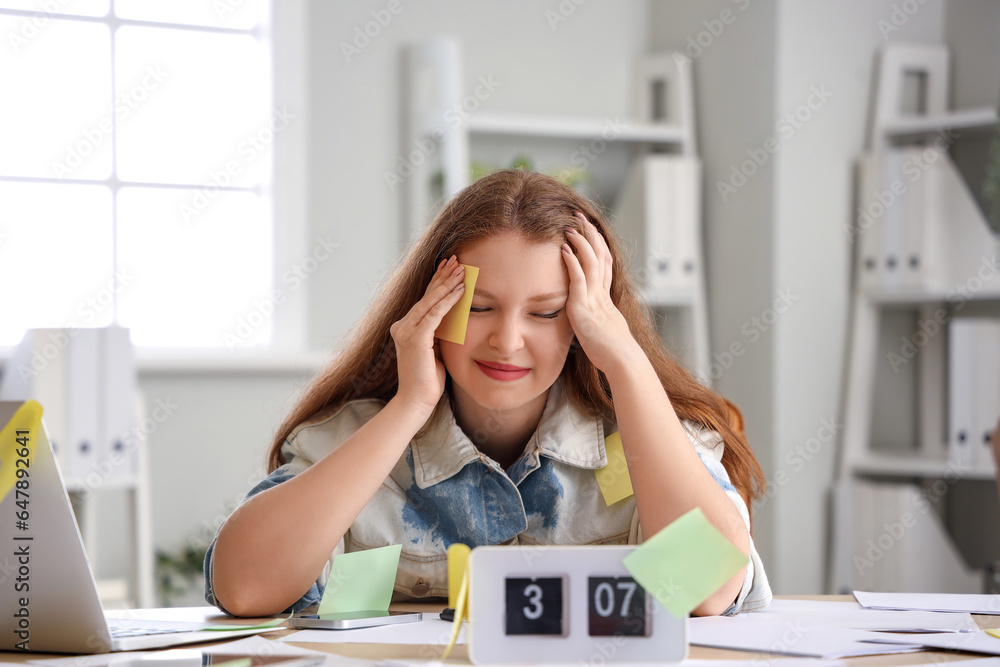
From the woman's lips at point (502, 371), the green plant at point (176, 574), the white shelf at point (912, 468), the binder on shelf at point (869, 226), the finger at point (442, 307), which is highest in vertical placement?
the binder on shelf at point (869, 226)

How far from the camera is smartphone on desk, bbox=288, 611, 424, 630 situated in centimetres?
94

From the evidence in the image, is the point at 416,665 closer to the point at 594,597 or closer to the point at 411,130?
the point at 594,597

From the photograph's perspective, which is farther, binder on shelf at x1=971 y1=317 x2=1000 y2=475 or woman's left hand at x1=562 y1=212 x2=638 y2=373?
binder on shelf at x1=971 y1=317 x2=1000 y2=475

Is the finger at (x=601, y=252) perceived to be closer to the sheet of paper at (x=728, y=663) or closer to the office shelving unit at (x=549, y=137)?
the sheet of paper at (x=728, y=663)

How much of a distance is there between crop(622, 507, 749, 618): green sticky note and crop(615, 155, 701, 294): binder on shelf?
216 centimetres

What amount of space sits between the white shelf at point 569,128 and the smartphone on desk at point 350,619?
2.01 meters

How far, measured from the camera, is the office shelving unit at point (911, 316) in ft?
8.61

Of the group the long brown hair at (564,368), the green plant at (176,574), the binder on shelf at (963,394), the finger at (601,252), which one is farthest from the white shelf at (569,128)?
the finger at (601,252)

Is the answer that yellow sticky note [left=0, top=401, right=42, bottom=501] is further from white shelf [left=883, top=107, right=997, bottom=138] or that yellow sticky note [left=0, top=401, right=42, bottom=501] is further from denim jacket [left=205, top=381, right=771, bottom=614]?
white shelf [left=883, top=107, right=997, bottom=138]

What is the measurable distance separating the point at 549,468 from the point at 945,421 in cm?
208

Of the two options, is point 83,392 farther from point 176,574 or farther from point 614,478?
point 614,478

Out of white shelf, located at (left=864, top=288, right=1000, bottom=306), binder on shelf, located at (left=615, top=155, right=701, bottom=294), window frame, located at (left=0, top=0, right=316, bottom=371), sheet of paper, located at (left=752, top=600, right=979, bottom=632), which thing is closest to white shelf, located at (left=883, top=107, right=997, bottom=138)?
white shelf, located at (left=864, top=288, right=1000, bottom=306)

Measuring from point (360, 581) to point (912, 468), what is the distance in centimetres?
203

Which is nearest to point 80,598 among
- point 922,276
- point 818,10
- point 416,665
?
point 416,665
